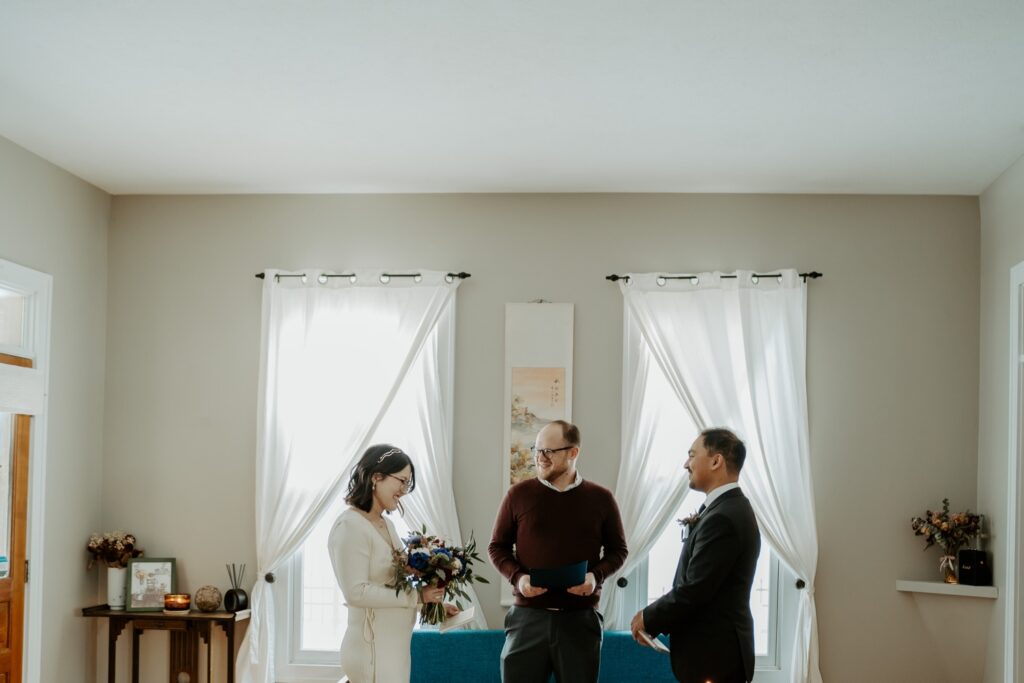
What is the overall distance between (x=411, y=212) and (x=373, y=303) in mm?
614

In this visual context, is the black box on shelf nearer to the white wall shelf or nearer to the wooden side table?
the white wall shelf

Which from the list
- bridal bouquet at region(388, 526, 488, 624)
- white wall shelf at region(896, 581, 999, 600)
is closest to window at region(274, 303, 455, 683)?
bridal bouquet at region(388, 526, 488, 624)

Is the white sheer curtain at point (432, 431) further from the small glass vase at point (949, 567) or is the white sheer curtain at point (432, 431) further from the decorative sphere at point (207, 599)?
the small glass vase at point (949, 567)

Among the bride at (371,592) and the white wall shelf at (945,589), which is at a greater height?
the bride at (371,592)

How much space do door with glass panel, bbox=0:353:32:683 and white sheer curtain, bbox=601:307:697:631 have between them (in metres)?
3.10

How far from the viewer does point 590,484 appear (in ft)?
16.2

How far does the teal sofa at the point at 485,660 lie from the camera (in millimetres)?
5547

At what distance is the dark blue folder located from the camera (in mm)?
4668

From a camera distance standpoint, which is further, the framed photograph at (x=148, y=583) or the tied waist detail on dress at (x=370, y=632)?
the framed photograph at (x=148, y=583)

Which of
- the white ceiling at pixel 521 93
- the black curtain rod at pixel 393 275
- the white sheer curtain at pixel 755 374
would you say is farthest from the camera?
the black curtain rod at pixel 393 275

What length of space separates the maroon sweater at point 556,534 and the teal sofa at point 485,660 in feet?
3.02

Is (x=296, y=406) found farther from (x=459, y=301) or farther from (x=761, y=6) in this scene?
(x=761, y=6)

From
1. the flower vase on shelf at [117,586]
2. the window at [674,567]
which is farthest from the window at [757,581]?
the flower vase on shelf at [117,586]

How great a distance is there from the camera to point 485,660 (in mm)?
5598
